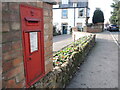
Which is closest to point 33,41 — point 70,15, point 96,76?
point 96,76

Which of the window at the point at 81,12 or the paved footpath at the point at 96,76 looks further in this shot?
the window at the point at 81,12

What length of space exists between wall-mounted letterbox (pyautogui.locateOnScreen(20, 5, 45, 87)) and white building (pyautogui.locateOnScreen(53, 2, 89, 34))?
2398 cm

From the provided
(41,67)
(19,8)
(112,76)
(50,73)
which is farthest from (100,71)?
(19,8)

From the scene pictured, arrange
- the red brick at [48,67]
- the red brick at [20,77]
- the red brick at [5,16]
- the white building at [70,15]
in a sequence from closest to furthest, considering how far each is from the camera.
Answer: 1. the red brick at [5,16]
2. the red brick at [20,77]
3. the red brick at [48,67]
4. the white building at [70,15]

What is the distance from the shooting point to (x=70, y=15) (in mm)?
26062

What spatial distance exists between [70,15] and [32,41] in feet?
81.4

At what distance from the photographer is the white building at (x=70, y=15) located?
2561 centimetres

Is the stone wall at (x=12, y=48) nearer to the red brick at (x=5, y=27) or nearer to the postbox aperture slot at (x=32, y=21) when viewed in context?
the red brick at (x=5, y=27)

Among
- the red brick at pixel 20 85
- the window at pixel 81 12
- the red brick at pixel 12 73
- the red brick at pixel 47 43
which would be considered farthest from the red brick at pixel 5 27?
the window at pixel 81 12

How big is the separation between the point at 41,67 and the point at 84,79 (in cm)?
263

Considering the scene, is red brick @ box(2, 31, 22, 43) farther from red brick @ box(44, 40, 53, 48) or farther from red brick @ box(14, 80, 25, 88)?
red brick @ box(44, 40, 53, 48)

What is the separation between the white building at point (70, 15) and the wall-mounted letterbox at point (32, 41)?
24.0 metres

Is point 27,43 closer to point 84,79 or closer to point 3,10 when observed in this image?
point 3,10

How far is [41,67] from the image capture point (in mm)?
2631
